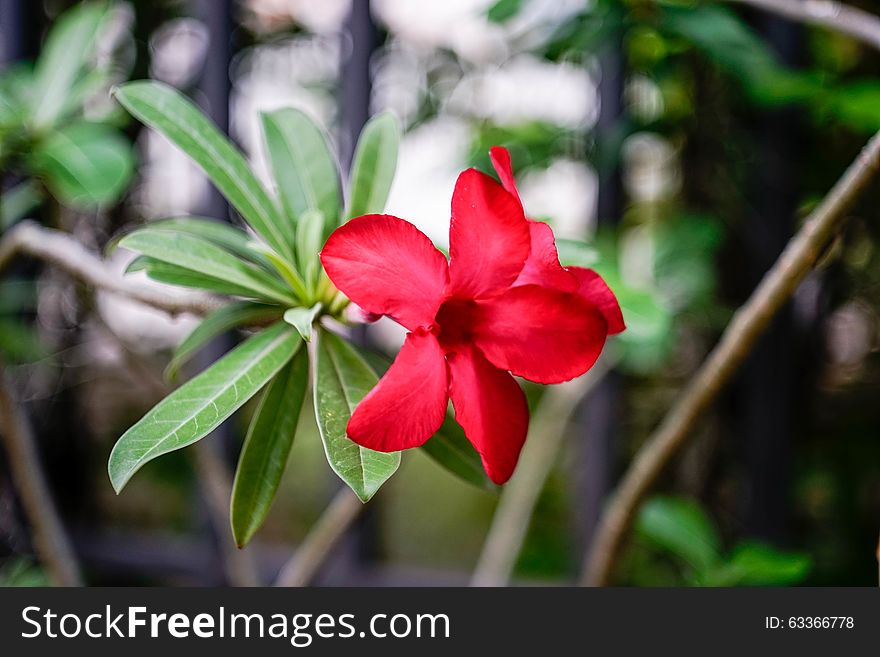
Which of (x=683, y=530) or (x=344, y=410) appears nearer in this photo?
(x=344, y=410)

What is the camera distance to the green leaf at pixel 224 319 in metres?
0.57

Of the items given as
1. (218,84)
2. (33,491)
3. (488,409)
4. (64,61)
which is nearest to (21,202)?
(64,61)

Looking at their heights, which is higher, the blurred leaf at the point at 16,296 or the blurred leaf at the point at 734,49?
the blurred leaf at the point at 734,49

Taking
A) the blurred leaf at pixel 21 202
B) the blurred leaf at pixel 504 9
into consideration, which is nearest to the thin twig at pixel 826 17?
the blurred leaf at pixel 504 9

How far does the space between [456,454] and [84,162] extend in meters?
0.65

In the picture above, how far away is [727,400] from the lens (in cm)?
167

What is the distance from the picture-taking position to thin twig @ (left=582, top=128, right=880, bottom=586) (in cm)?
62

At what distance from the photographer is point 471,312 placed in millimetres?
439

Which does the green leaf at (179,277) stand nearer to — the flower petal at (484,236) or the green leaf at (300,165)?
the green leaf at (300,165)

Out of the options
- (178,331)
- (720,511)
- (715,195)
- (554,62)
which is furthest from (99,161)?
(720,511)

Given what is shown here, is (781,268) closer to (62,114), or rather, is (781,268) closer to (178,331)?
(62,114)

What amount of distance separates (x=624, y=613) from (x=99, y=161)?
83 centimetres

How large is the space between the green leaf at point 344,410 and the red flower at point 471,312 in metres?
0.04

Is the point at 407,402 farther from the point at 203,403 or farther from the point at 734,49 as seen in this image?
the point at 734,49
